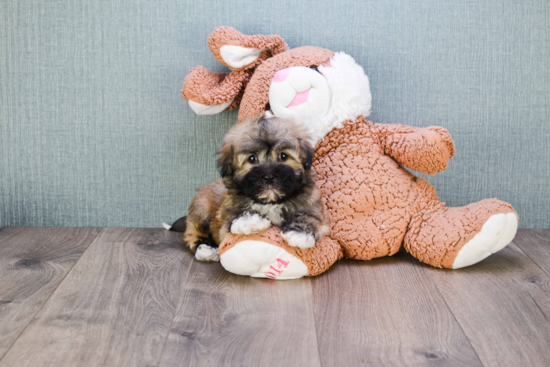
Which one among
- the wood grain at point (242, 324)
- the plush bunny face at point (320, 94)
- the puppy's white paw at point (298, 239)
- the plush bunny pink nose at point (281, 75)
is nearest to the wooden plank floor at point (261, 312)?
the wood grain at point (242, 324)

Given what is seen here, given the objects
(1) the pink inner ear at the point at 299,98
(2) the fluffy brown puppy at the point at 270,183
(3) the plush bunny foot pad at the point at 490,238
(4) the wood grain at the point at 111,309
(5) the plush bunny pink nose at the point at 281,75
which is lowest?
(4) the wood grain at the point at 111,309

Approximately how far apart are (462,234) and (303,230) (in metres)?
0.57

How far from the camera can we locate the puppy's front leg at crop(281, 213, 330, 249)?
5.28ft

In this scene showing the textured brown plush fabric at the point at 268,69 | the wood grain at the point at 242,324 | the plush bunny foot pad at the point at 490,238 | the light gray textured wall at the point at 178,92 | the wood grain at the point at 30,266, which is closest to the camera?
the wood grain at the point at 242,324

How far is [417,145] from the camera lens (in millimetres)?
1782

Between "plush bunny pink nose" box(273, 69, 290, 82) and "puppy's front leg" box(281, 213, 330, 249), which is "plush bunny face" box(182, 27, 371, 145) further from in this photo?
"puppy's front leg" box(281, 213, 330, 249)

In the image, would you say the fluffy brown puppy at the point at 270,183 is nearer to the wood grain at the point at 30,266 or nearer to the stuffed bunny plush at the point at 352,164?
the stuffed bunny plush at the point at 352,164

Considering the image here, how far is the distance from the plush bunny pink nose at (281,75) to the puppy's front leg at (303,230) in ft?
1.61

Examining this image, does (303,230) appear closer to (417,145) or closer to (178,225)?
(417,145)

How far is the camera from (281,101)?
5.86 ft

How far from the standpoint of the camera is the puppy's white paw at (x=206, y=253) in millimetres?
1886

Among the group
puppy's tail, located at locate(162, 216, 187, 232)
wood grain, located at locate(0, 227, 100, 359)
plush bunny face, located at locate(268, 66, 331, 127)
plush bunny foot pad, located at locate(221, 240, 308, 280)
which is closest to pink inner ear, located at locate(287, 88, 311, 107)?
plush bunny face, located at locate(268, 66, 331, 127)

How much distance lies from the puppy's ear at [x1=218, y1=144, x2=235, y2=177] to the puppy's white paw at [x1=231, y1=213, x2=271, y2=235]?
16 cm

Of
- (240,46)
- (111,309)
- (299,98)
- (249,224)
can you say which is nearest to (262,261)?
(249,224)
